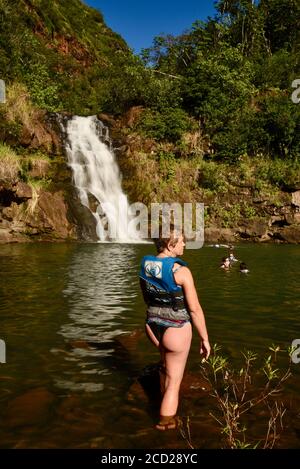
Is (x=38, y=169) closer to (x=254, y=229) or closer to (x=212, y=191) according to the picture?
(x=212, y=191)

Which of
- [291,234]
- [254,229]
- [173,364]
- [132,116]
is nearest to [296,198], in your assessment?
[291,234]

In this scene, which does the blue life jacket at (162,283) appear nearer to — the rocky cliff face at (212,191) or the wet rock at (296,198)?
the rocky cliff face at (212,191)

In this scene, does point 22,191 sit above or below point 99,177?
below

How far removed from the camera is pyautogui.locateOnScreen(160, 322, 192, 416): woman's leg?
5195mm

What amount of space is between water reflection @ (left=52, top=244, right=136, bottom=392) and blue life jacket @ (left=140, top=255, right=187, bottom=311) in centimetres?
181

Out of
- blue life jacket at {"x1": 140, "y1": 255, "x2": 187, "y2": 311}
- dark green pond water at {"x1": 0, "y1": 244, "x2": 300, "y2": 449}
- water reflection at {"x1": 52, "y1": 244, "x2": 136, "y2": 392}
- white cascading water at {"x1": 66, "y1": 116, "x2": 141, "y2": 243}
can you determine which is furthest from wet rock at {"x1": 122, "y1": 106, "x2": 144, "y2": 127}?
blue life jacket at {"x1": 140, "y1": 255, "x2": 187, "y2": 311}

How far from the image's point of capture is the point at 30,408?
5484mm

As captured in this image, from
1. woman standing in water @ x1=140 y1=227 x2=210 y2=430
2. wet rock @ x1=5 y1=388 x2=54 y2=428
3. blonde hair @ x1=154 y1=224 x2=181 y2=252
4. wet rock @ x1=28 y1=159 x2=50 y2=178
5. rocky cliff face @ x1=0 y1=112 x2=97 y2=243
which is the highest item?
wet rock @ x1=28 y1=159 x2=50 y2=178

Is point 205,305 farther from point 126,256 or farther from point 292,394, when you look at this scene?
point 126,256

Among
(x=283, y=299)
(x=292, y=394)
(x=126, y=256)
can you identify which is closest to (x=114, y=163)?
(x=126, y=256)

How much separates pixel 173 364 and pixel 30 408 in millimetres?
1925

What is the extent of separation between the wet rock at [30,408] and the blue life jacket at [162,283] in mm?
1904

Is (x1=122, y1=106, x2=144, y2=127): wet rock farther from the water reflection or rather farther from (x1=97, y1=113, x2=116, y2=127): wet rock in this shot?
the water reflection

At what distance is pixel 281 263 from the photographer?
830 inches
